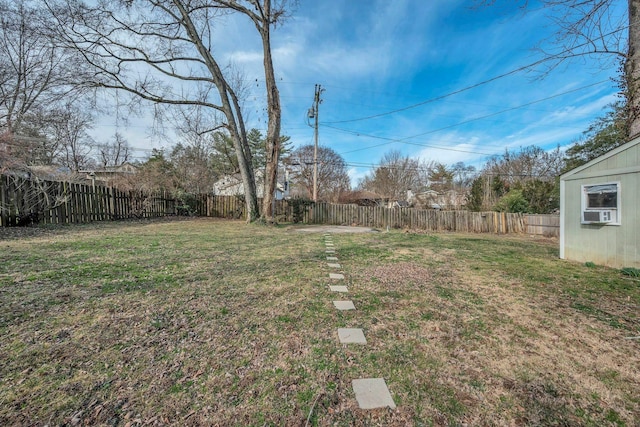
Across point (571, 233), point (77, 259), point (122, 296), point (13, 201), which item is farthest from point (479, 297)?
point (13, 201)

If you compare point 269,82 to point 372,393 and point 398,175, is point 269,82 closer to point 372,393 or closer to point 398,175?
point 372,393

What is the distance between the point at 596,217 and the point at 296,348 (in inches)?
226

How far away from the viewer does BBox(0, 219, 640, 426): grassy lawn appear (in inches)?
45.9

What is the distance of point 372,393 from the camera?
1299 millimetres

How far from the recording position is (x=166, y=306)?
2168mm

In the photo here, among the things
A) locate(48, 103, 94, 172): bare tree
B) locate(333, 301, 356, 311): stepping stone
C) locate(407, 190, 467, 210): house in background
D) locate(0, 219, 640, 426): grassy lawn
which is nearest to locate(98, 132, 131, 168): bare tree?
locate(48, 103, 94, 172): bare tree

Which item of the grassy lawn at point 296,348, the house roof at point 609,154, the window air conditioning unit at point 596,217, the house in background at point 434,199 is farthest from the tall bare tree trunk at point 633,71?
the house in background at point 434,199

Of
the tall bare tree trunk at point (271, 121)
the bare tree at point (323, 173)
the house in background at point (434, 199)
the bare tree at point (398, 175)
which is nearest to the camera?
the tall bare tree trunk at point (271, 121)

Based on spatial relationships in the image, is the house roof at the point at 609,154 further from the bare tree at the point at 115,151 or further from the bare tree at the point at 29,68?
the bare tree at the point at 115,151

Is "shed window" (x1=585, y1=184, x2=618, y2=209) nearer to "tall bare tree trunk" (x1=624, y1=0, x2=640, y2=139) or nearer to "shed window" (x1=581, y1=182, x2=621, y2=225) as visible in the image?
"shed window" (x1=581, y1=182, x2=621, y2=225)

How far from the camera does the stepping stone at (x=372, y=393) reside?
122cm

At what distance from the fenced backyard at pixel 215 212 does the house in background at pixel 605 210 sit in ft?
22.6

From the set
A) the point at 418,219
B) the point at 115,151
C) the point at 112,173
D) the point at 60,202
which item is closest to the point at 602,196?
the point at 418,219

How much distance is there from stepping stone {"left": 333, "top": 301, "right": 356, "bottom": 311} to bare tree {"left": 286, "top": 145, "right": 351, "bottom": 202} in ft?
70.8
